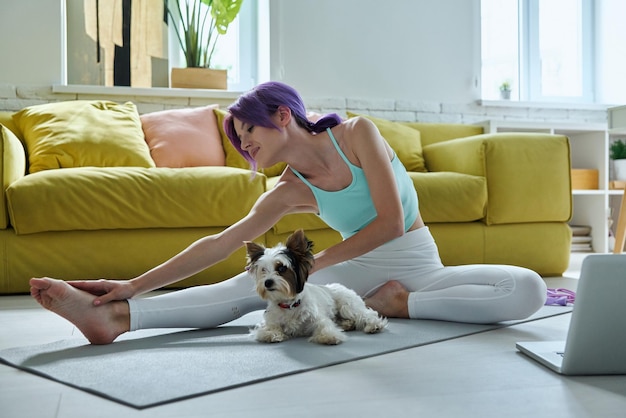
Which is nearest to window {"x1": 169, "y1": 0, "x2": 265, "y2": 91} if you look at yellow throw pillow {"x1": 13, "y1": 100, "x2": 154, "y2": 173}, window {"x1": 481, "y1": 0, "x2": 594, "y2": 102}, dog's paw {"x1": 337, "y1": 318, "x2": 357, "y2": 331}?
yellow throw pillow {"x1": 13, "y1": 100, "x2": 154, "y2": 173}

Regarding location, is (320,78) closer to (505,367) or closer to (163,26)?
(163,26)

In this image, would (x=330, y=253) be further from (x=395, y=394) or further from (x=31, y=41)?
(x=31, y=41)

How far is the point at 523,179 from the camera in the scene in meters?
3.35

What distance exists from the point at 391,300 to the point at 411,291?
7 centimetres

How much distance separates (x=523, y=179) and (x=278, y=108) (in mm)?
1814

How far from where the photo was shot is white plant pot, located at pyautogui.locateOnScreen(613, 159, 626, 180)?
15.5 ft

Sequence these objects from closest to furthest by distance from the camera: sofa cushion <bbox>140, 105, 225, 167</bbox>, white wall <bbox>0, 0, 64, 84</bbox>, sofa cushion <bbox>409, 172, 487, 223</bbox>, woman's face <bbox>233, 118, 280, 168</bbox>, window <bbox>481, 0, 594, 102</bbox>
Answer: woman's face <bbox>233, 118, 280, 168</bbox>, sofa cushion <bbox>409, 172, 487, 223</bbox>, sofa cushion <bbox>140, 105, 225, 167</bbox>, white wall <bbox>0, 0, 64, 84</bbox>, window <bbox>481, 0, 594, 102</bbox>

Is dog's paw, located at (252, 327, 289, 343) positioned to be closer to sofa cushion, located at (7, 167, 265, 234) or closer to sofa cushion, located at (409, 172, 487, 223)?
sofa cushion, located at (7, 167, 265, 234)

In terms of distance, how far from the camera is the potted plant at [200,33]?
14.1 ft

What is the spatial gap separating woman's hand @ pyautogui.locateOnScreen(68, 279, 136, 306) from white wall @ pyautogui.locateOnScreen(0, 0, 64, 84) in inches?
105

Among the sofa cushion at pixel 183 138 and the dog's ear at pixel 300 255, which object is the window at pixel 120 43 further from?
the dog's ear at pixel 300 255

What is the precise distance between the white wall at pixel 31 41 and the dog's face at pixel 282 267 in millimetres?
2903

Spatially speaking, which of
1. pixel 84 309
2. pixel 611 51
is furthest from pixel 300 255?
pixel 611 51

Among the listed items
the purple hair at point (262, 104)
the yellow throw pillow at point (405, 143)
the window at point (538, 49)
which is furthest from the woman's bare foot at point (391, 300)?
the window at point (538, 49)
